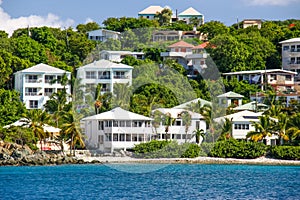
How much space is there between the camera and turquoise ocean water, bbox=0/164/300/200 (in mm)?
38094

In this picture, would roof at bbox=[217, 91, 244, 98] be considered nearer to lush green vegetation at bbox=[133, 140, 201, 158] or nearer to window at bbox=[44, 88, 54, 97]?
lush green vegetation at bbox=[133, 140, 201, 158]

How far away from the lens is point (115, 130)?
188 feet

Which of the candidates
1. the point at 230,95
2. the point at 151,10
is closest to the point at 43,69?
the point at 230,95

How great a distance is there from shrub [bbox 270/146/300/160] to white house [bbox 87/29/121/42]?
114 ft

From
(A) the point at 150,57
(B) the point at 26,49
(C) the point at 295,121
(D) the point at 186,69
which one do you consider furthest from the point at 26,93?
(C) the point at 295,121

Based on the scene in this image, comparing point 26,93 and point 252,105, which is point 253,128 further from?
point 26,93

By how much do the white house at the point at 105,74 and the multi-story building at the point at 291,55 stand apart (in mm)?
19538

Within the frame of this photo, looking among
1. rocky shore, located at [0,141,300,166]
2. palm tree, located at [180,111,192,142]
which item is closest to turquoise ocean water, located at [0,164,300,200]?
rocky shore, located at [0,141,300,166]

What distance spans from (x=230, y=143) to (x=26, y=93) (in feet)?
66.9

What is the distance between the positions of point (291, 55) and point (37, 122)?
33.8 m

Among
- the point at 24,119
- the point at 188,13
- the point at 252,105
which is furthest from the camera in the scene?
the point at 188,13

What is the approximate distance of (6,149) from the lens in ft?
181

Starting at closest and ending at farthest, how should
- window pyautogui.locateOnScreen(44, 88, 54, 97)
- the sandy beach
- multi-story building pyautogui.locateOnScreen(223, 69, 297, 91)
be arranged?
the sandy beach → window pyautogui.locateOnScreen(44, 88, 54, 97) → multi-story building pyautogui.locateOnScreen(223, 69, 297, 91)

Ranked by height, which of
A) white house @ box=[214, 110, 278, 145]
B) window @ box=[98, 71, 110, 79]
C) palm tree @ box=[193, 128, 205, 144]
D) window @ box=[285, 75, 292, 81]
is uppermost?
window @ box=[285, 75, 292, 81]
